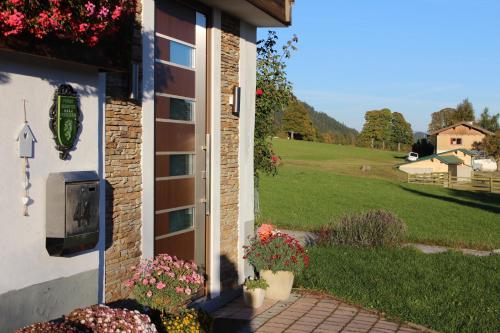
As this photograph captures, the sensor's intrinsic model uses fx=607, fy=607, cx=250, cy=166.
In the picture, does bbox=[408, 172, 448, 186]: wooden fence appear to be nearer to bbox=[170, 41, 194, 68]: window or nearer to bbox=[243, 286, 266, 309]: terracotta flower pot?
bbox=[243, 286, 266, 309]: terracotta flower pot

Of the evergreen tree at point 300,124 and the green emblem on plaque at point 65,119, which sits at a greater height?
the evergreen tree at point 300,124

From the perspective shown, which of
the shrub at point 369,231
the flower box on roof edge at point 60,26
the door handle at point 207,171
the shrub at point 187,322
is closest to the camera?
the flower box on roof edge at point 60,26

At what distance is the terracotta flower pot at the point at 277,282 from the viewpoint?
8086 mm

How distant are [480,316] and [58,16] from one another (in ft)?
→ 20.8

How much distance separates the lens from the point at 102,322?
14.3 ft

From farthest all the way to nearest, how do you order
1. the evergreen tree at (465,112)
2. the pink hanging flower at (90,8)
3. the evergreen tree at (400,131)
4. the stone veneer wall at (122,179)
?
1. the evergreen tree at (400,131)
2. the evergreen tree at (465,112)
3. the stone veneer wall at (122,179)
4. the pink hanging flower at (90,8)

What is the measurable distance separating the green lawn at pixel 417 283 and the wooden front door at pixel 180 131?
100 inches

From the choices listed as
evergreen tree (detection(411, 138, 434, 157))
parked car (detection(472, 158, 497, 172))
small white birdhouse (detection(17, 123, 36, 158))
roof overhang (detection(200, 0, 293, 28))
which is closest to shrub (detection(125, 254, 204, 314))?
small white birdhouse (detection(17, 123, 36, 158))

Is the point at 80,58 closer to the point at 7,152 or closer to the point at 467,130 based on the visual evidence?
the point at 7,152

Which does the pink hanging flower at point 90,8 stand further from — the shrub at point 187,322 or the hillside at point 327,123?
the hillside at point 327,123

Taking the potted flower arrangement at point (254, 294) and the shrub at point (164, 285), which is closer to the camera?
the shrub at point (164, 285)

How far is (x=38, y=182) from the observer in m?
4.68

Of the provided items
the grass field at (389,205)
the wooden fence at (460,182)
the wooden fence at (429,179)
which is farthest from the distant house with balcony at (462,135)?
the wooden fence at (429,179)

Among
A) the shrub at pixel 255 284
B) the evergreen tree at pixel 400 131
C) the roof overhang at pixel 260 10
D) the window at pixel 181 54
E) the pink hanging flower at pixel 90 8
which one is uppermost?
the evergreen tree at pixel 400 131
